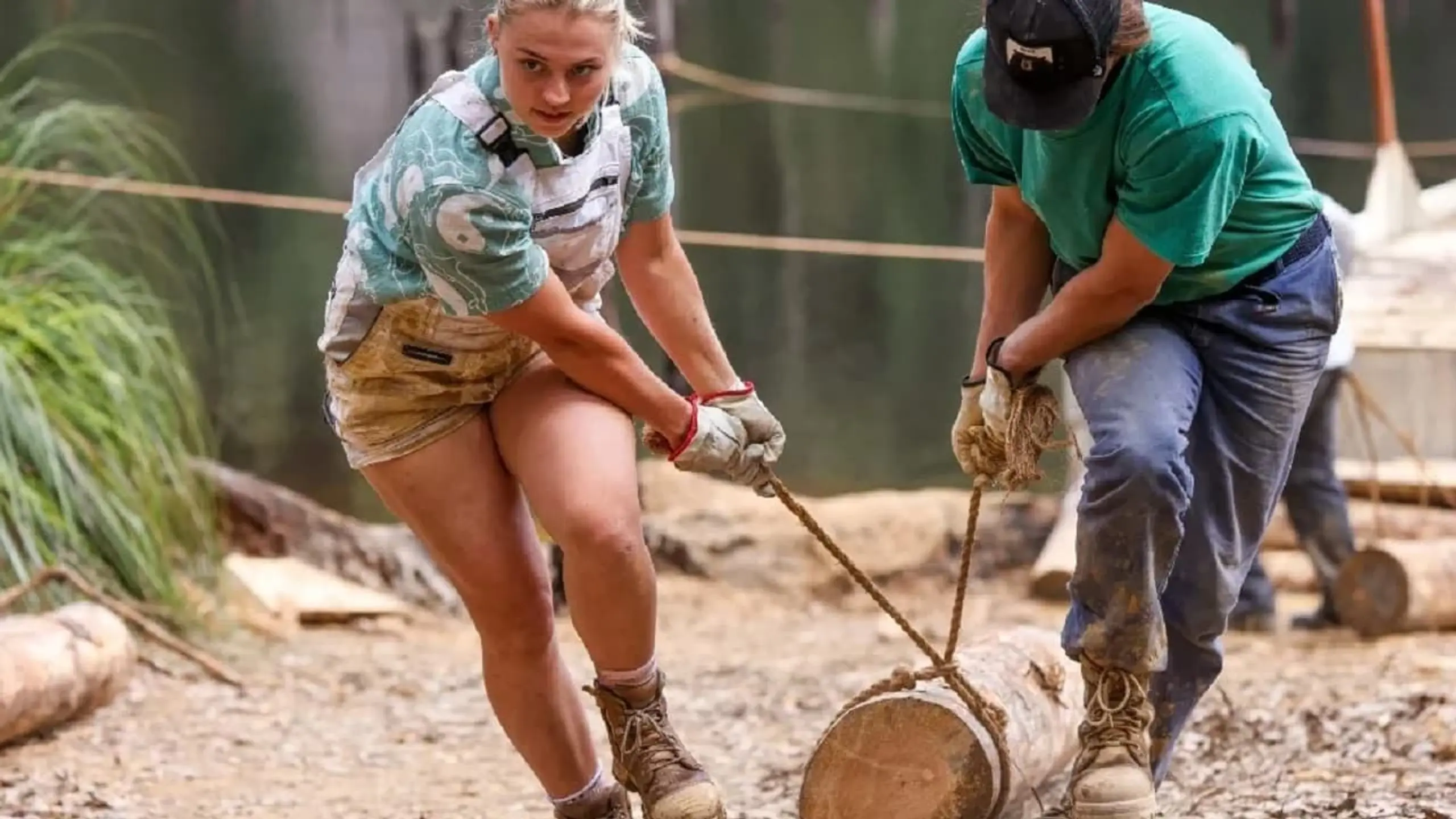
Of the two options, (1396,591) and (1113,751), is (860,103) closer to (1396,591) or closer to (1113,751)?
(1396,591)

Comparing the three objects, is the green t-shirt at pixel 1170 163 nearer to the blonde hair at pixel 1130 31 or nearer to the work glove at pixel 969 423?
→ the blonde hair at pixel 1130 31

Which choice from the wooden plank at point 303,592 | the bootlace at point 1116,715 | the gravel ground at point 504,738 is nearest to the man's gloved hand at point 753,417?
the bootlace at point 1116,715

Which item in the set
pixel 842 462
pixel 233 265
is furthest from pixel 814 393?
pixel 233 265

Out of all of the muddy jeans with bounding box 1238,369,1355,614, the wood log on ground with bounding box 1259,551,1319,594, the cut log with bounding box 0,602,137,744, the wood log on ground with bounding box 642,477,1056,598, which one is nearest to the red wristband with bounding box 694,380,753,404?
the cut log with bounding box 0,602,137,744

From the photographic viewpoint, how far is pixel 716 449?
2488mm

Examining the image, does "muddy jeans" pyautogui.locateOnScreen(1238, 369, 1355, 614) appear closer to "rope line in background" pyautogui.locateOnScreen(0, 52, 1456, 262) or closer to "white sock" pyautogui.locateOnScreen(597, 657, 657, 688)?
"rope line in background" pyautogui.locateOnScreen(0, 52, 1456, 262)

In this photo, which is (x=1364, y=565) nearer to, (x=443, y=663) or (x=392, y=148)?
(x=443, y=663)

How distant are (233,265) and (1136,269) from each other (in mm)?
5673

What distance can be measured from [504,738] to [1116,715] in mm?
1975

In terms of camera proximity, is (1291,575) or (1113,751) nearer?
(1113,751)

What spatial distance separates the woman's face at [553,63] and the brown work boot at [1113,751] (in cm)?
108

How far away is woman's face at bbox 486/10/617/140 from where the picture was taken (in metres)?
2.21

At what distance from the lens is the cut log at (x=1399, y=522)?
20.6ft

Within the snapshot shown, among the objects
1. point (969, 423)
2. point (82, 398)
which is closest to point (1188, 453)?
point (969, 423)
